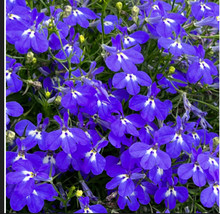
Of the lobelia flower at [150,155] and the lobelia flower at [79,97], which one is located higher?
the lobelia flower at [79,97]

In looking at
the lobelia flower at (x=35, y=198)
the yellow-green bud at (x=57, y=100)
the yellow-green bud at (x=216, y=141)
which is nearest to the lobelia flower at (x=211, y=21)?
the yellow-green bud at (x=216, y=141)

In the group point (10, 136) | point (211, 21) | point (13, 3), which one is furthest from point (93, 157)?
point (211, 21)

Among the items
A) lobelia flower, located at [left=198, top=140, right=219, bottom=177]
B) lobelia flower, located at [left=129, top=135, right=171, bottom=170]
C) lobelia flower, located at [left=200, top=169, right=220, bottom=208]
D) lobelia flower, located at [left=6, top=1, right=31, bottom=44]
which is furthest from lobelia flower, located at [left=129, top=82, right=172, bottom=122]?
lobelia flower, located at [left=6, top=1, right=31, bottom=44]

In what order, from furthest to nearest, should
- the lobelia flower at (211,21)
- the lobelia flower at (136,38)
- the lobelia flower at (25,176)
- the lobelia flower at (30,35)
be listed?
the lobelia flower at (211,21)
the lobelia flower at (136,38)
the lobelia flower at (30,35)
the lobelia flower at (25,176)

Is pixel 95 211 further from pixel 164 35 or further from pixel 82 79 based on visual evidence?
pixel 164 35

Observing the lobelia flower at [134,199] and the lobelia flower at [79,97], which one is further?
the lobelia flower at [134,199]

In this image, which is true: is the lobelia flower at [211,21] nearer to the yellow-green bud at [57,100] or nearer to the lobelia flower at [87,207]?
the yellow-green bud at [57,100]

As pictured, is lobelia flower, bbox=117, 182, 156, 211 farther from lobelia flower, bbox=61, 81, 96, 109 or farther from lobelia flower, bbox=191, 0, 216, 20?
lobelia flower, bbox=191, 0, 216, 20
